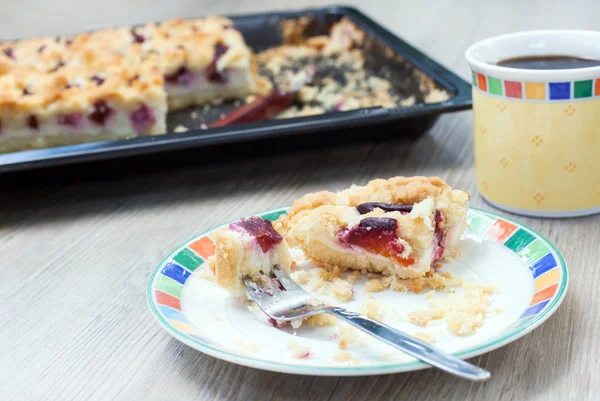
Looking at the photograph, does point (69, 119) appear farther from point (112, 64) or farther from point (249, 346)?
point (249, 346)

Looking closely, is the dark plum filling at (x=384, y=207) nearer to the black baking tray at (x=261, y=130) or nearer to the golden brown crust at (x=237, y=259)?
the golden brown crust at (x=237, y=259)

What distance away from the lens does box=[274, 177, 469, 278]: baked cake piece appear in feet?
3.75

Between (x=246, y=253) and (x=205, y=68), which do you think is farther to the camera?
(x=205, y=68)

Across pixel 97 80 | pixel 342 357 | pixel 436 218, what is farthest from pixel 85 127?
pixel 342 357

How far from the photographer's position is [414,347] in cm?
89

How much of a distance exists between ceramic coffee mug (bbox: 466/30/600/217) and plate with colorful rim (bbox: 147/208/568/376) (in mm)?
185

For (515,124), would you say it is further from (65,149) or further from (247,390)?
(65,149)

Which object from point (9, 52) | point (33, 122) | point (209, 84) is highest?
point (9, 52)

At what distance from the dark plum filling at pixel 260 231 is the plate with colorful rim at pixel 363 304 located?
96mm

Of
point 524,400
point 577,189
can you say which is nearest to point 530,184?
point 577,189

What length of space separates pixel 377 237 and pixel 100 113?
121cm

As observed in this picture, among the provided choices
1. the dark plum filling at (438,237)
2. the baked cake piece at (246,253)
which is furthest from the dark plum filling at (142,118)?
the dark plum filling at (438,237)

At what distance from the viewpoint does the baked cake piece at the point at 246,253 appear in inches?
43.3

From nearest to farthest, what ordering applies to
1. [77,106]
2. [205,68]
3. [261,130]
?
[261,130] < [77,106] < [205,68]
